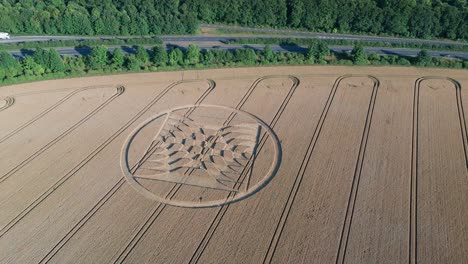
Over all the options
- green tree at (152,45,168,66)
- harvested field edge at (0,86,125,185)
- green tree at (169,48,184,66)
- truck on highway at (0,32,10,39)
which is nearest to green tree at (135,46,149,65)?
green tree at (152,45,168,66)

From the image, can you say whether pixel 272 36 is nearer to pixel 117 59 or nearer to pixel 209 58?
pixel 209 58

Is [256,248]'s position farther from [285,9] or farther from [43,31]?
[43,31]

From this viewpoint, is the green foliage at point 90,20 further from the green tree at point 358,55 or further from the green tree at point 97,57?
the green tree at point 358,55

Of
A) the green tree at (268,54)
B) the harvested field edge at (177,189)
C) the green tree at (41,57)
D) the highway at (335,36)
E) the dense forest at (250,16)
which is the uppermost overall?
the dense forest at (250,16)

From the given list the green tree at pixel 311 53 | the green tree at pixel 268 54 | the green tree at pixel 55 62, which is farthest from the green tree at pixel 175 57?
the green tree at pixel 311 53

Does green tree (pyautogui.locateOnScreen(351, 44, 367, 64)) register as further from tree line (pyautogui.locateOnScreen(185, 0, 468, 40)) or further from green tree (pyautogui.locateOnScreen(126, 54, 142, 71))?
green tree (pyautogui.locateOnScreen(126, 54, 142, 71))
